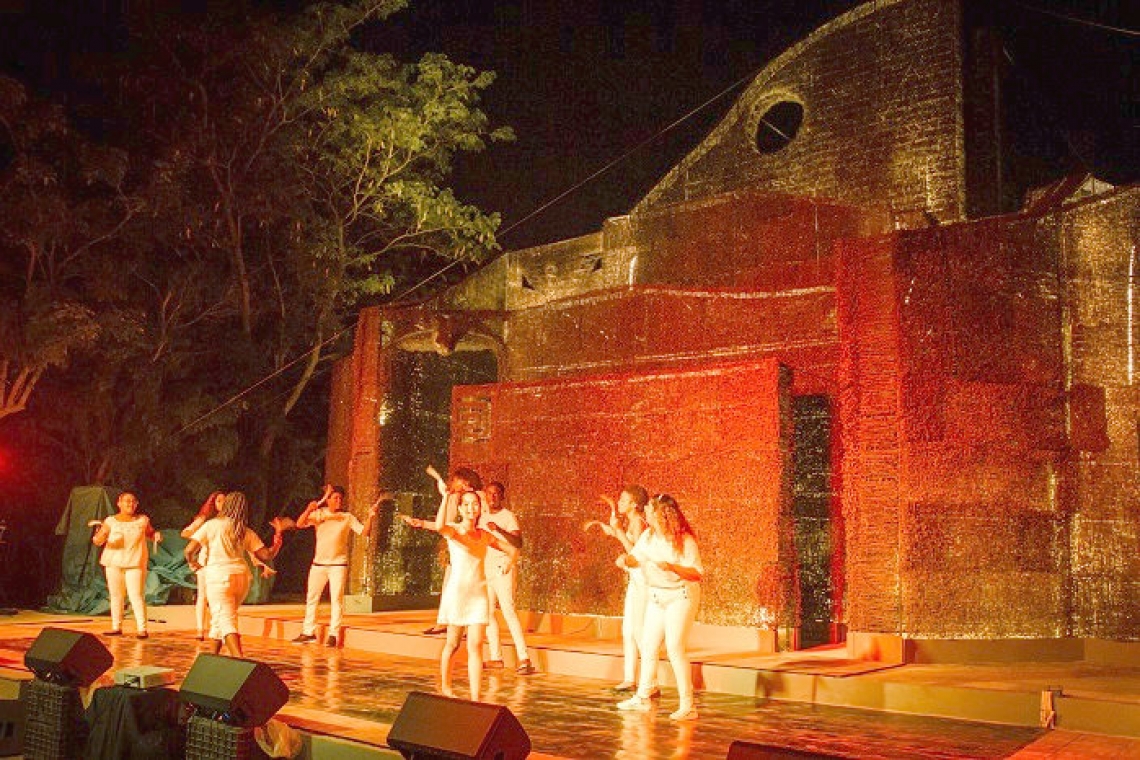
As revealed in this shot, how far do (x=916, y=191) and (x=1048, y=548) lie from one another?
421cm

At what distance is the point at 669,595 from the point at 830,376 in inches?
163

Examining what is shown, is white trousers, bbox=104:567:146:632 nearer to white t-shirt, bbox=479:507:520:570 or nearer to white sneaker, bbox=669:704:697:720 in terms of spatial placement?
white t-shirt, bbox=479:507:520:570

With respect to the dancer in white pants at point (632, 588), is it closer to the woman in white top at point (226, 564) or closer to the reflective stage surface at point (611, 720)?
the reflective stage surface at point (611, 720)

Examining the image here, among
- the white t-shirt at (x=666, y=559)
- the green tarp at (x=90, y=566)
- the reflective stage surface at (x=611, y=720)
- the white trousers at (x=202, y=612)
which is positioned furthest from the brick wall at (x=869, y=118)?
the green tarp at (x=90, y=566)

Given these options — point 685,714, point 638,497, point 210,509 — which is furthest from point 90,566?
point 685,714

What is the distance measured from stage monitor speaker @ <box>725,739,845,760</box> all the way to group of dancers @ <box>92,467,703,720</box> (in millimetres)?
3950

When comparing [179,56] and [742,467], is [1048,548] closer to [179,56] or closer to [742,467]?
[742,467]

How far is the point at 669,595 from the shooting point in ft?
26.7

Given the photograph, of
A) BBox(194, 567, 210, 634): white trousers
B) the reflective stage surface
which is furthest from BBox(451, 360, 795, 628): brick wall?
BBox(194, 567, 210, 634): white trousers

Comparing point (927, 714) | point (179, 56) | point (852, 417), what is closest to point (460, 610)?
point (927, 714)

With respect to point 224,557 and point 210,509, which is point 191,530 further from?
point 224,557

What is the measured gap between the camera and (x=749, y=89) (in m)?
13.6

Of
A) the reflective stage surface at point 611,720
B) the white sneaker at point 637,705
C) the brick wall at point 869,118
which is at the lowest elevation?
the reflective stage surface at point 611,720

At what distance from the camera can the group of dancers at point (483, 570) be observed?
26.6 ft
